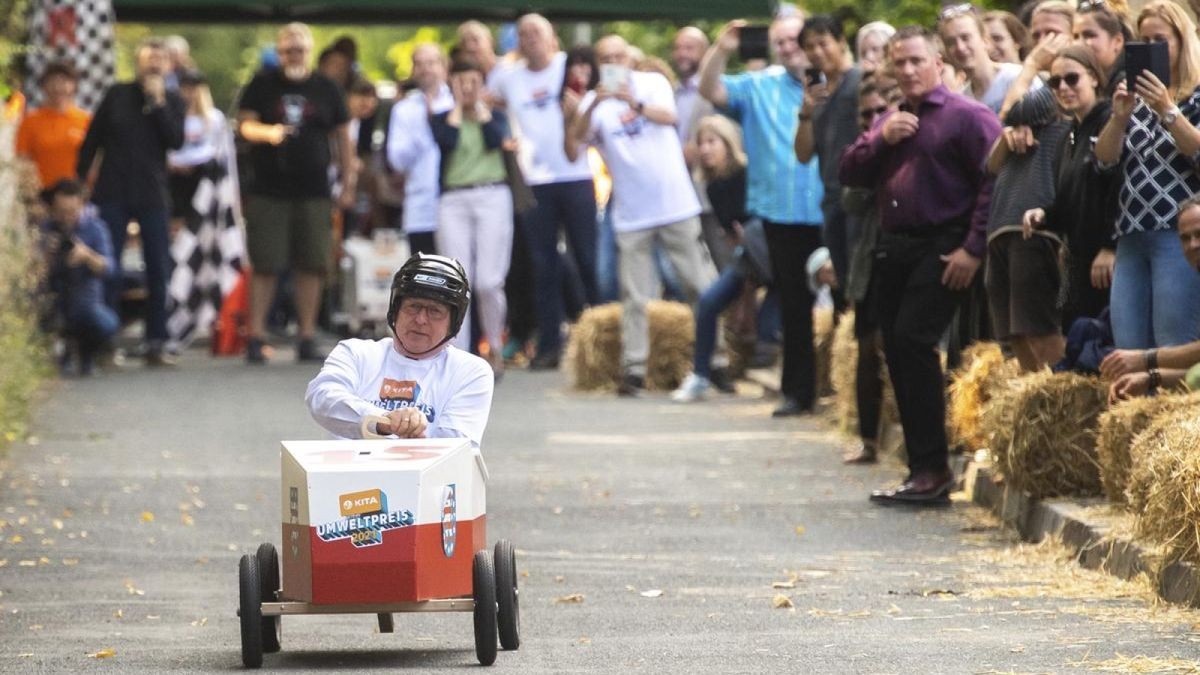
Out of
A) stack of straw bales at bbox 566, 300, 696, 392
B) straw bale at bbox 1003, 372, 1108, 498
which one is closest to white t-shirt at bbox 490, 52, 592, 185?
stack of straw bales at bbox 566, 300, 696, 392

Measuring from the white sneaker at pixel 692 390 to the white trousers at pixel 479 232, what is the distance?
5.73 ft

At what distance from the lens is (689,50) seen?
20625mm

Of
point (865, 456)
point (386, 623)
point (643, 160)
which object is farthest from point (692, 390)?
point (386, 623)

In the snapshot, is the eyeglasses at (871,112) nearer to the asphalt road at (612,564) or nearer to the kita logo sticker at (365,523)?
the asphalt road at (612,564)

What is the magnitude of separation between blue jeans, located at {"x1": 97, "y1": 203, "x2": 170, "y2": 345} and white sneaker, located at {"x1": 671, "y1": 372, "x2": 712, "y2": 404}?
512 centimetres

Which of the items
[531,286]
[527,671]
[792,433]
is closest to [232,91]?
[531,286]

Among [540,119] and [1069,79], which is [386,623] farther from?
[540,119]

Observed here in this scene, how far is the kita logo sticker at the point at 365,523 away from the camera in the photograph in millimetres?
7613

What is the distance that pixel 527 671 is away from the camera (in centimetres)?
767

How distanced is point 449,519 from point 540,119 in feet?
41.1

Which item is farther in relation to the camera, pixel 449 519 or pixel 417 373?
pixel 417 373

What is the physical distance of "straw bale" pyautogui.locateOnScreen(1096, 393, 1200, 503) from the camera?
9680 mm

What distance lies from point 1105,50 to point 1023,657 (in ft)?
13.7

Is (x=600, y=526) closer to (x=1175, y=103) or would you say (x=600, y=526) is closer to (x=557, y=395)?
(x=1175, y=103)
